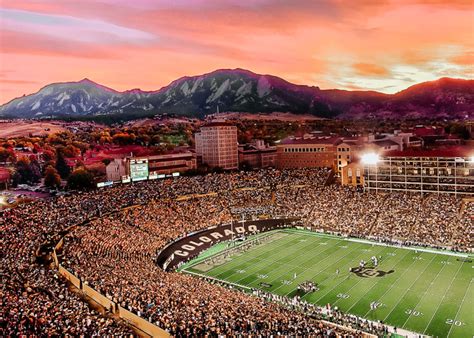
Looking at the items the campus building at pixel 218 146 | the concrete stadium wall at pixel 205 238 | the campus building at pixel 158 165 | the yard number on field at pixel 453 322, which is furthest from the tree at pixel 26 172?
the yard number on field at pixel 453 322

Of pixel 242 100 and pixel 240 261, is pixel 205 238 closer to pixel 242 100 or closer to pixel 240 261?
pixel 240 261

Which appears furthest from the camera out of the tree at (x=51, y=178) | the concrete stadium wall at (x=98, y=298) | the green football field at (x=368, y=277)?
the tree at (x=51, y=178)

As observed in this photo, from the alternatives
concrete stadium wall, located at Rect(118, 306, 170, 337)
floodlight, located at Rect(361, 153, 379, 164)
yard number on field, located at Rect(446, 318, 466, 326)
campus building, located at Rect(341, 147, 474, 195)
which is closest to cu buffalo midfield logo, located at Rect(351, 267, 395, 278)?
yard number on field, located at Rect(446, 318, 466, 326)

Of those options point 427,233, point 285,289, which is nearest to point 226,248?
point 285,289

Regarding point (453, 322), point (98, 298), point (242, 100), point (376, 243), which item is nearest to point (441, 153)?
point (376, 243)

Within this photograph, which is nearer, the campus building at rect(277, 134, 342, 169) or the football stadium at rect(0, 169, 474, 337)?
the football stadium at rect(0, 169, 474, 337)

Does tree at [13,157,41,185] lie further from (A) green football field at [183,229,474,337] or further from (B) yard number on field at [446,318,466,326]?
(B) yard number on field at [446,318,466,326]

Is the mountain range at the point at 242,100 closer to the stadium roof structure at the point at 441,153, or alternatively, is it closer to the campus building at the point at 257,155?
the campus building at the point at 257,155
